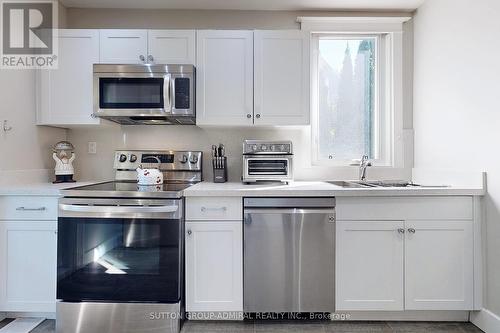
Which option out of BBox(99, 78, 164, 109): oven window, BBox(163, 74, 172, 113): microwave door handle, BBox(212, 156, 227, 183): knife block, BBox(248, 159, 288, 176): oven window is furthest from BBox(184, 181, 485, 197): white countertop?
BBox(99, 78, 164, 109): oven window

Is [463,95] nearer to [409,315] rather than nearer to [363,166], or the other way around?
[363,166]

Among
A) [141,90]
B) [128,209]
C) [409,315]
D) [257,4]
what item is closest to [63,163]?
[141,90]

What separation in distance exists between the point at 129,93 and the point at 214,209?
1047 mm

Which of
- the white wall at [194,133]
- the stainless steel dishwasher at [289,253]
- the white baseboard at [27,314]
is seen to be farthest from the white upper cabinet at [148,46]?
the white baseboard at [27,314]

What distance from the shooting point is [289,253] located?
202 cm

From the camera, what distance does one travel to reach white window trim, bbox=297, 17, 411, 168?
2713 millimetres

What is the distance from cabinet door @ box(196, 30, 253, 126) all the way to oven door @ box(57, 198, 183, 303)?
0.82 metres

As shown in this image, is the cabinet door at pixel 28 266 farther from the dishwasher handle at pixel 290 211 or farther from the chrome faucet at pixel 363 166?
the chrome faucet at pixel 363 166

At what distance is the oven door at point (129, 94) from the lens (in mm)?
2275

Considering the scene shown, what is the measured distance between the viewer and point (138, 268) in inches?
76.9

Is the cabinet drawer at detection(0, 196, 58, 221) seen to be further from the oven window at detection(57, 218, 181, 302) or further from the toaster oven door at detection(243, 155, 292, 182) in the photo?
the toaster oven door at detection(243, 155, 292, 182)

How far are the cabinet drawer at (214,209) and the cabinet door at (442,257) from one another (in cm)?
108

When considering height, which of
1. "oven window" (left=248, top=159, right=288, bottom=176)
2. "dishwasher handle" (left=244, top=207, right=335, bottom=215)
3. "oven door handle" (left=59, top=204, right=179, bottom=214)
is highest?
"oven window" (left=248, top=159, right=288, bottom=176)

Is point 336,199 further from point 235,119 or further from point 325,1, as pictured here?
point 325,1
